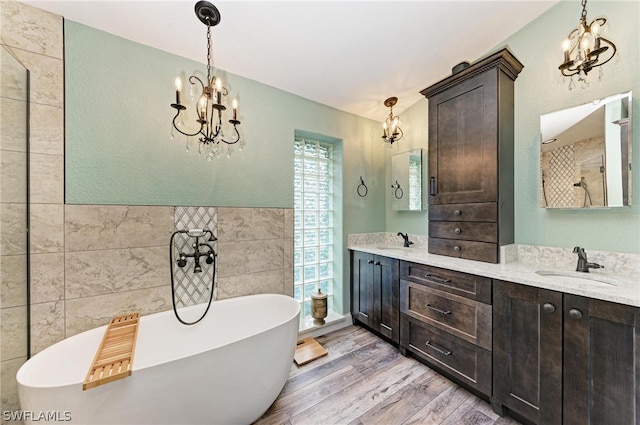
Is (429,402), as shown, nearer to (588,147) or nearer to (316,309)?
(316,309)

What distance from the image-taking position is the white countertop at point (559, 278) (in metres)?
1.16

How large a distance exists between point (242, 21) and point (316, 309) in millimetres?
2727

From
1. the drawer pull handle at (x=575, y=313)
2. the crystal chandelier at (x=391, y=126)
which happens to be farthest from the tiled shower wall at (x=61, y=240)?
the drawer pull handle at (x=575, y=313)

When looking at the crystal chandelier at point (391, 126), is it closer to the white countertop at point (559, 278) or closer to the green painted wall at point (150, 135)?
the green painted wall at point (150, 135)

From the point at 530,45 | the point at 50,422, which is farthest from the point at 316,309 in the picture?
the point at 530,45

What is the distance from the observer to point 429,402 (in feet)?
5.45

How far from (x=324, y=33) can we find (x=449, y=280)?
2228 millimetres

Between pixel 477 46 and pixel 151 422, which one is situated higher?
pixel 477 46

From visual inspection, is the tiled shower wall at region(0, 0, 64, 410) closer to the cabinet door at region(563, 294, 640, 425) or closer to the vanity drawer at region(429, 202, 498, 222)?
the vanity drawer at region(429, 202, 498, 222)

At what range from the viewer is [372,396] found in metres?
1.71

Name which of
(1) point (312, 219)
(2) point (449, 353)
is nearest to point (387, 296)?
(2) point (449, 353)

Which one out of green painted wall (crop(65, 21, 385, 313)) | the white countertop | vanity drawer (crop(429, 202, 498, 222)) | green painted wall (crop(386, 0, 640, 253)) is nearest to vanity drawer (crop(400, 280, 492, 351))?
the white countertop

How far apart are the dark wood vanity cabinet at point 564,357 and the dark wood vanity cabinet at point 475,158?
51 cm

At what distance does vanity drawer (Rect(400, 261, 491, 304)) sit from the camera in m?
1.63
